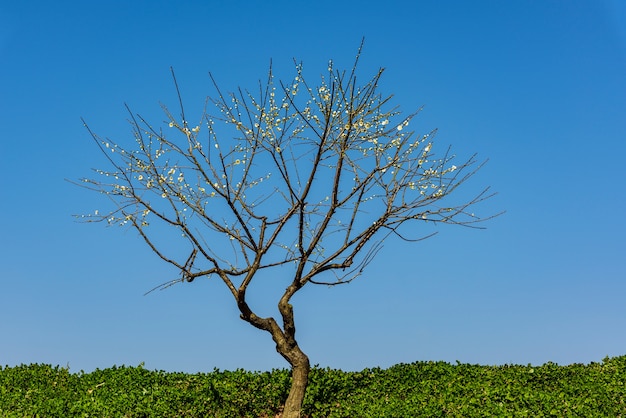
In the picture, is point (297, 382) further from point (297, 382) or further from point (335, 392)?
point (335, 392)

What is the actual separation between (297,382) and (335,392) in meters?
1.52

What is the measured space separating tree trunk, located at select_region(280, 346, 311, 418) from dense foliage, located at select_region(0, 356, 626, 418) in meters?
0.79

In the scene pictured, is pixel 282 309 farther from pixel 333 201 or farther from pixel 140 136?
pixel 140 136

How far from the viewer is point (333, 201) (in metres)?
12.4

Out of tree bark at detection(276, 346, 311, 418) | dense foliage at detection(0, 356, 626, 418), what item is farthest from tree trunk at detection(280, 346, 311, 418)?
dense foliage at detection(0, 356, 626, 418)

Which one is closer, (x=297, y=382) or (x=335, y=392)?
(x=297, y=382)

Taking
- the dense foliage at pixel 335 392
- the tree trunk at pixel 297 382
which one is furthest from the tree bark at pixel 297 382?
the dense foliage at pixel 335 392

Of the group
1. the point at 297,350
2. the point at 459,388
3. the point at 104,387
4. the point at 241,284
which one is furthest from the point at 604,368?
the point at 104,387

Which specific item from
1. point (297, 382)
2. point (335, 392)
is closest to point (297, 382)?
point (297, 382)

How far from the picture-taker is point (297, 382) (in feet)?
40.5

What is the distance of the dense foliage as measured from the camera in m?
12.5

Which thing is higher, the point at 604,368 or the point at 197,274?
the point at 197,274

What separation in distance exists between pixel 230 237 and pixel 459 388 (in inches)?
214

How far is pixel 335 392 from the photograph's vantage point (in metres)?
13.6
